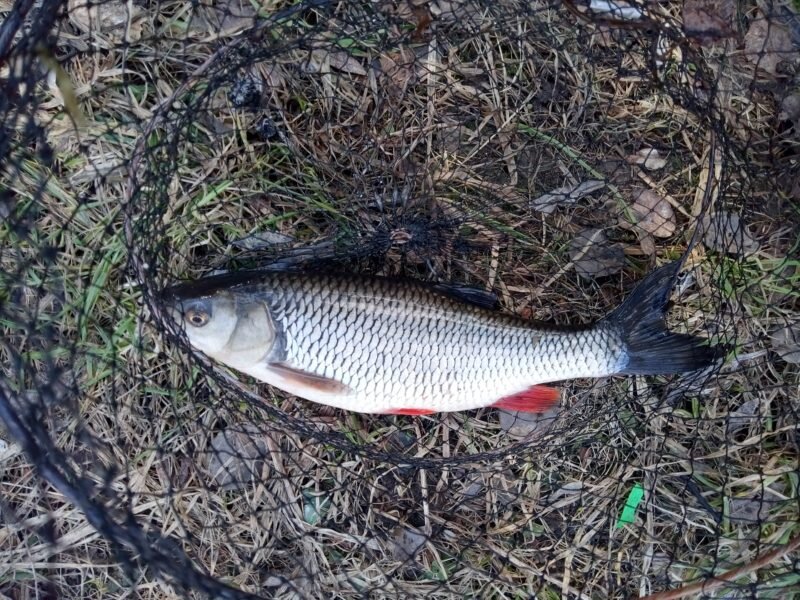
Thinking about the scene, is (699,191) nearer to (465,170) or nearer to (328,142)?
(465,170)

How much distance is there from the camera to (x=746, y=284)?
209 cm

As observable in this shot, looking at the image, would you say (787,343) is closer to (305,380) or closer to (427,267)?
(427,267)

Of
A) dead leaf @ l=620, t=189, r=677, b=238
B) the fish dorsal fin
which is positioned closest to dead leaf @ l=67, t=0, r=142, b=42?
the fish dorsal fin

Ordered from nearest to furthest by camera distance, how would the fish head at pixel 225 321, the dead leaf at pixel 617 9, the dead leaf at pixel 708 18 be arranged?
the fish head at pixel 225 321, the dead leaf at pixel 617 9, the dead leaf at pixel 708 18

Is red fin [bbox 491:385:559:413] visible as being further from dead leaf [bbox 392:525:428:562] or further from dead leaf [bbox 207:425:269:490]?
dead leaf [bbox 207:425:269:490]

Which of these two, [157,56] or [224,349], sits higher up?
[157,56]

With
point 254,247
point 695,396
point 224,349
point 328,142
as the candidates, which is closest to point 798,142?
point 695,396

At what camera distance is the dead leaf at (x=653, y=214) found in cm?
214

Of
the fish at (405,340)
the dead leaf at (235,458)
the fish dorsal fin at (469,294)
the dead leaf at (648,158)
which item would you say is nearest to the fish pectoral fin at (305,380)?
the fish at (405,340)

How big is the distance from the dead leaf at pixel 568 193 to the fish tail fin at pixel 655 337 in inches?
13.6

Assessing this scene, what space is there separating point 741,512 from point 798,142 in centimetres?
122

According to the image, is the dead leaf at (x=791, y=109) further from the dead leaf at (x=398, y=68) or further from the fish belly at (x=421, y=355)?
the dead leaf at (x=398, y=68)

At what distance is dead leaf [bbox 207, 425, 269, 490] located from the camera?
2105mm

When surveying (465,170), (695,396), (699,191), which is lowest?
(695,396)
